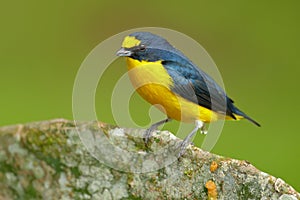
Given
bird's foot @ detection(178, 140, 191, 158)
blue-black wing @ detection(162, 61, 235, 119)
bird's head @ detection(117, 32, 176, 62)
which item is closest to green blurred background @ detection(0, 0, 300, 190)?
blue-black wing @ detection(162, 61, 235, 119)

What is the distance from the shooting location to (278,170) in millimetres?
5766

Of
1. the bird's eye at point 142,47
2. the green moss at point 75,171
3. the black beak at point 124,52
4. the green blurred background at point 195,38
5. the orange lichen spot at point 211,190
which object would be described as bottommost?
the green blurred background at point 195,38

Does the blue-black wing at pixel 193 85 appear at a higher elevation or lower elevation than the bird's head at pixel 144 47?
lower

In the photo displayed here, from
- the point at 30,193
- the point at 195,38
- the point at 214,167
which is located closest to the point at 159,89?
the point at 214,167

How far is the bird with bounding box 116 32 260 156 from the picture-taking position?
13.0ft

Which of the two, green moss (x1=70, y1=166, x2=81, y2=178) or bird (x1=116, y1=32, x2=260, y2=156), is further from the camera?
bird (x1=116, y1=32, x2=260, y2=156)

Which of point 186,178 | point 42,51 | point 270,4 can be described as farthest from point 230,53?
point 186,178

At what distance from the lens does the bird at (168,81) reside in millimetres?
3965

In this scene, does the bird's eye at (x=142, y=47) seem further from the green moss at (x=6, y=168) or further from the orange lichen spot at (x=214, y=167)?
the green moss at (x=6, y=168)

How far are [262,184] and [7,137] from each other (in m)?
0.82

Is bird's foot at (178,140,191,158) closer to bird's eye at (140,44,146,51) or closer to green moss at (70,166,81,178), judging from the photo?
green moss at (70,166,81,178)

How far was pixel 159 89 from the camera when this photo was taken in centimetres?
395

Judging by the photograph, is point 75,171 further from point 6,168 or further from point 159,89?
point 159,89

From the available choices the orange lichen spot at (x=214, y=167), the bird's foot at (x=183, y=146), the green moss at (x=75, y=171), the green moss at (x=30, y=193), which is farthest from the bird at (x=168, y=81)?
the green moss at (x=30, y=193)
